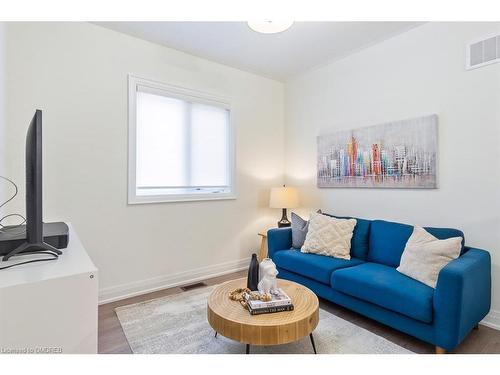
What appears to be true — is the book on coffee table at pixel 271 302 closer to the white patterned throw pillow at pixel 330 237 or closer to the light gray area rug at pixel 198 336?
the light gray area rug at pixel 198 336

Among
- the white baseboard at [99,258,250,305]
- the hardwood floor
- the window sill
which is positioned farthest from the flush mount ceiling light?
the white baseboard at [99,258,250,305]

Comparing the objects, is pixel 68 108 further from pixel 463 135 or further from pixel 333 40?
pixel 463 135

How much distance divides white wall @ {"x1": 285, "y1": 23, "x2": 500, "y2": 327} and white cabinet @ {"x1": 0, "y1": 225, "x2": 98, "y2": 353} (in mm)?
2763

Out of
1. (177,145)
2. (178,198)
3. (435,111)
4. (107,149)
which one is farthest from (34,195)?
(435,111)

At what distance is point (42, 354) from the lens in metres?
1.00

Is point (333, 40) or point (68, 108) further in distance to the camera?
point (333, 40)

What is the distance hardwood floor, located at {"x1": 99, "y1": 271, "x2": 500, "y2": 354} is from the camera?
1.92 meters

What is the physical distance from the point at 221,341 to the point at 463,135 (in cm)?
257

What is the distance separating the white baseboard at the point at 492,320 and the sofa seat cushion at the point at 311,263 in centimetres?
102

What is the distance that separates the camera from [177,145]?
10.7 ft

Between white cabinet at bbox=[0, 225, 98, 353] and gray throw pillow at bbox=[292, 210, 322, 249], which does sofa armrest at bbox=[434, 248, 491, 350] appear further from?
white cabinet at bbox=[0, 225, 98, 353]

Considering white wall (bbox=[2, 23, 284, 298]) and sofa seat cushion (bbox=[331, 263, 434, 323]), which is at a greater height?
white wall (bbox=[2, 23, 284, 298])
